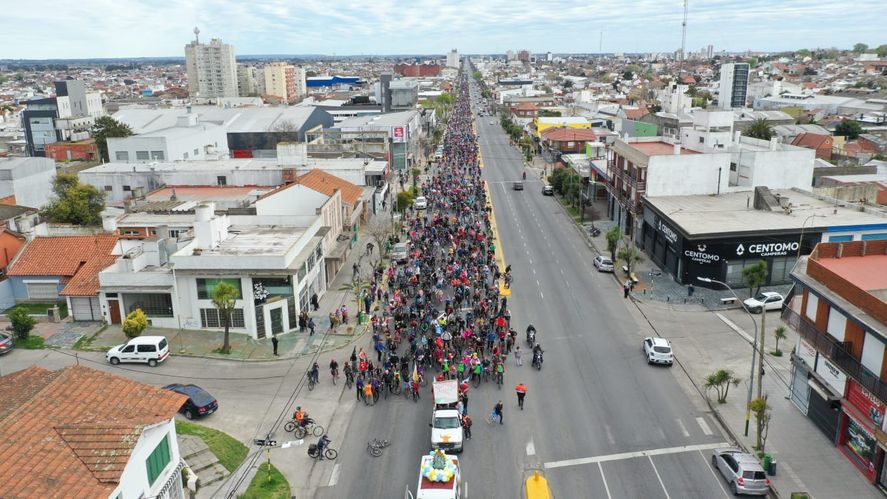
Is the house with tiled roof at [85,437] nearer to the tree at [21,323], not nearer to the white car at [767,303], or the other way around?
the tree at [21,323]

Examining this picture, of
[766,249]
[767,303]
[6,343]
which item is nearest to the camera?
[6,343]

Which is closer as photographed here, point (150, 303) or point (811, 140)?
point (150, 303)

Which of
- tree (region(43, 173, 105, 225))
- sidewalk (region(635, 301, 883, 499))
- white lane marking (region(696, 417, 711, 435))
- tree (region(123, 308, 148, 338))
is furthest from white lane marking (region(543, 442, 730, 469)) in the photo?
tree (region(43, 173, 105, 225))

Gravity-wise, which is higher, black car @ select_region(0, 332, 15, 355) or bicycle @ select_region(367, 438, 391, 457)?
black car @ select_region(0, 332, 15, 355)

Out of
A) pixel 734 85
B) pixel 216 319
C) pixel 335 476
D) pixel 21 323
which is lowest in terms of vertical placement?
pixel 335 476

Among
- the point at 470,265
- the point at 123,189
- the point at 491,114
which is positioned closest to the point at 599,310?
the point at 470,265

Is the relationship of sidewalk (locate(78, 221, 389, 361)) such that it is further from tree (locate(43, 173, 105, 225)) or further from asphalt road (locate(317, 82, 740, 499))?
tree (locate(43, 173, 105, 225))

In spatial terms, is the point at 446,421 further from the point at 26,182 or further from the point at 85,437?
the point at 26,182

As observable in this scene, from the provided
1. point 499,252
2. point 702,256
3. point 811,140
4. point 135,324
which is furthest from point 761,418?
point 811,140
